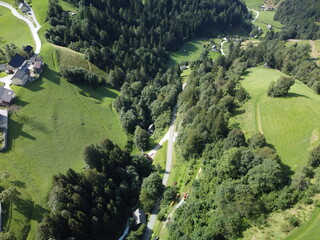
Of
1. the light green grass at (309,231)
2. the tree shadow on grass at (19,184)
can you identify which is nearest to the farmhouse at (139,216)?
the tree shadow on grass at (19,184)


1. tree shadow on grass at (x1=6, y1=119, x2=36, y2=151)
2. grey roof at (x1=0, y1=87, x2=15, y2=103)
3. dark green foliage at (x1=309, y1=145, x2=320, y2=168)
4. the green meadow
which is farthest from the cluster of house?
dark green foliage at (x1=309, y1=145, x2=320, y2=168)

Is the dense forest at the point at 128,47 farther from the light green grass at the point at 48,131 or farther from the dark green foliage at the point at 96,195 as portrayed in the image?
the dark green foliage at the point at 96,195

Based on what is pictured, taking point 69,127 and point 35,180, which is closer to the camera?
point 35,180

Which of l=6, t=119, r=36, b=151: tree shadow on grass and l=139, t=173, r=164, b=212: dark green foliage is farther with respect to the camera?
l=6, t=119, r=36, b=151: tree shadow on grass

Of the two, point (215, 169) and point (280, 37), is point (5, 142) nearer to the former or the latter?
point (215, 169)

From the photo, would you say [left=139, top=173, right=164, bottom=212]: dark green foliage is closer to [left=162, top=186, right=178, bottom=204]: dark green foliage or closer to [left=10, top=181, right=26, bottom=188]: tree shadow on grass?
[left=162, top=186, right=178, bottom=204]: dark green foliage

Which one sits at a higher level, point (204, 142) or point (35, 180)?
point (204, 142)

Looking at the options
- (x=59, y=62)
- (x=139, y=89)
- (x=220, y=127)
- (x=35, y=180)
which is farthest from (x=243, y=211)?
(x=59, y=62)
